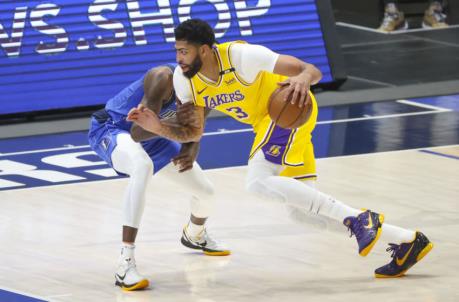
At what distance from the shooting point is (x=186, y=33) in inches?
293

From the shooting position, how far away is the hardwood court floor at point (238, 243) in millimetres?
7641

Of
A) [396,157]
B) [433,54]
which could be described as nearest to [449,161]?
[396,157]

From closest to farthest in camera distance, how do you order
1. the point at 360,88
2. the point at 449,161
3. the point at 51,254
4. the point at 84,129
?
1. the point at 51,254
2. the point at 449,161
3. the point at 84,129
4. the point at 360,88

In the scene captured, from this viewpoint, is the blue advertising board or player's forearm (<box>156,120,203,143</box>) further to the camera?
the blue advertising board

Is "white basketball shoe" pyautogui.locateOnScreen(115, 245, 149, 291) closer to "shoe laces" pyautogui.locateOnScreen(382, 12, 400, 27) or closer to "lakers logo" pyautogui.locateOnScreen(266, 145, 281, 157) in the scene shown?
"lakers logo" pyautogui.locateOnScreen(266, 145, 281, 157)

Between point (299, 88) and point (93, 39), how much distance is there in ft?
22.6

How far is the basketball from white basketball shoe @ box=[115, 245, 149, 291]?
3.92 ft

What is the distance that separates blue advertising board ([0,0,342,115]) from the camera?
528 inches

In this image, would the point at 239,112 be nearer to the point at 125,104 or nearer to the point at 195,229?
the point at 125,104

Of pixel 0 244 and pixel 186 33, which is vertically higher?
pixel 186 33

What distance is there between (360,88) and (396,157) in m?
3.41

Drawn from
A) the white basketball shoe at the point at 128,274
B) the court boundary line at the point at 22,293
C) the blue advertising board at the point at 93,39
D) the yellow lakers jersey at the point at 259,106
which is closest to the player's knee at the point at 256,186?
the yellow lakers jersey at the point at 259,106

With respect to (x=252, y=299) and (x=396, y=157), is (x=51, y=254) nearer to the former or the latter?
(x=252, y=299)

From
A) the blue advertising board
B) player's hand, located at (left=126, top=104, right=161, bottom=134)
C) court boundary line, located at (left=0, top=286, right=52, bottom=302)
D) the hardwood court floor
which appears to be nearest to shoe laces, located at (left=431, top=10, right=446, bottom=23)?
the blue advertising board
